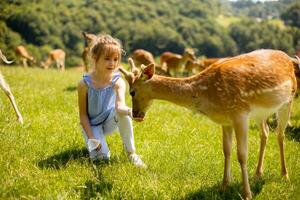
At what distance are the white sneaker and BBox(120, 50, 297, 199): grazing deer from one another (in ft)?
1.94

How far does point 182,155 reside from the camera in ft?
19.0

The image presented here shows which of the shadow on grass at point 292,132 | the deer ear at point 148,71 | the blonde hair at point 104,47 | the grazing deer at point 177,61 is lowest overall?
the grazing deer at point 177,61

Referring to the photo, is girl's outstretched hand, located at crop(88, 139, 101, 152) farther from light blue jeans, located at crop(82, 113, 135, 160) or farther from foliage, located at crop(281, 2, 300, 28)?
foliage, located at crop(281, 2, 300, 28)

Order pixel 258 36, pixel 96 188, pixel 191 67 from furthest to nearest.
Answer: pixel 258 36 → pixel 191 67 → pixel 96 188

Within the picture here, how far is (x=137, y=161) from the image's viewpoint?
528 cm

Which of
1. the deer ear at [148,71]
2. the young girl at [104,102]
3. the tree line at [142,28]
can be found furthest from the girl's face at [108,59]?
the tree line at [142,28]

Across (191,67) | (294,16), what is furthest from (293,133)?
(294,16)

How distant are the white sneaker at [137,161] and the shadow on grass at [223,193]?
0.86m

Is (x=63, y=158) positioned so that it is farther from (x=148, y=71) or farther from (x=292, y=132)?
(x=292, y=132)

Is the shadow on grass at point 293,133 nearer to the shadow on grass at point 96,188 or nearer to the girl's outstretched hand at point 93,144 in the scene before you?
the girl's outstretched hand at point 93,144

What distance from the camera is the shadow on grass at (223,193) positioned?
444 centimetres

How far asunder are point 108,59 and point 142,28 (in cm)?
8785

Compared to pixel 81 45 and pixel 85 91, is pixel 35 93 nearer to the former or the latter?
pixel 85 91

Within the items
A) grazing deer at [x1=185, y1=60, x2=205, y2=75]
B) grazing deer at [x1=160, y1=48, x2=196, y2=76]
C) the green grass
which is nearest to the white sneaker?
Result: the green grass
